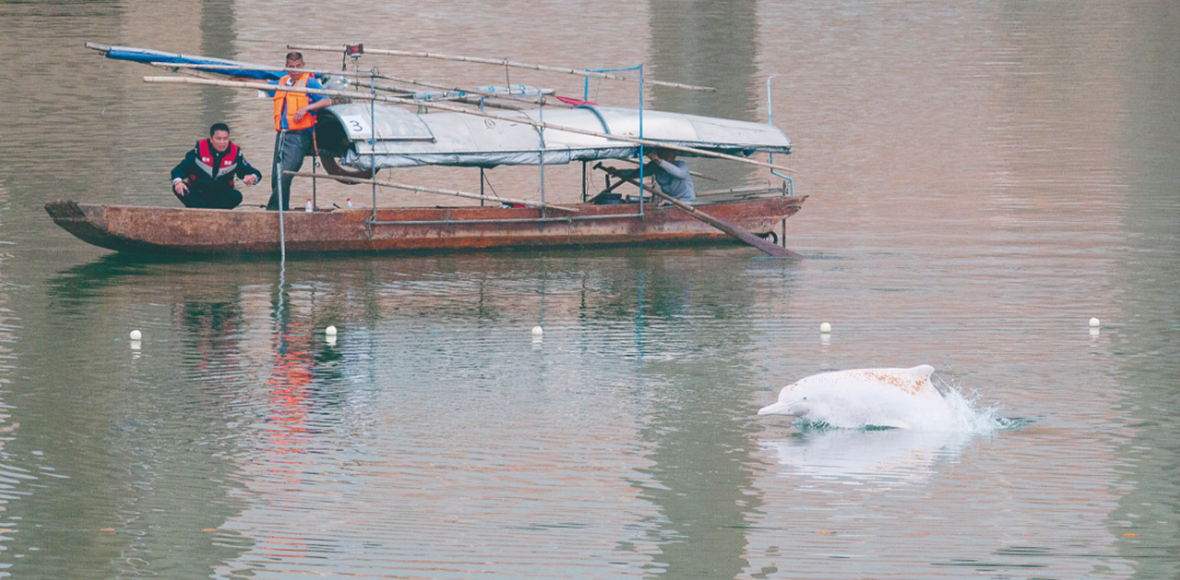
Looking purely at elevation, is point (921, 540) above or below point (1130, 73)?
A: below

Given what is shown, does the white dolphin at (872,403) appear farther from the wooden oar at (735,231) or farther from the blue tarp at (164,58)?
the blue tarp at (164,58)

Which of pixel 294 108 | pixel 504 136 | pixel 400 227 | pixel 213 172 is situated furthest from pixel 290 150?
pixel 504 136

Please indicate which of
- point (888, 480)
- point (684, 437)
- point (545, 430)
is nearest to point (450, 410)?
point (545, 430)

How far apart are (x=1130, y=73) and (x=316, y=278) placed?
27.4 meters

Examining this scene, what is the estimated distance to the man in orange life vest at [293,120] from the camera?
67.7 ft

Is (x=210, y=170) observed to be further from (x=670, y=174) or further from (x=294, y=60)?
(x=670, y=174)

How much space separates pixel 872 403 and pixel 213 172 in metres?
10.9

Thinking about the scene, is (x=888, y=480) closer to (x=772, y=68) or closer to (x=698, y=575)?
(x=698, y=575)

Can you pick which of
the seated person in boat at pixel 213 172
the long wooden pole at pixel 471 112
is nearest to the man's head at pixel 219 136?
the seated person in boat at pixel 213 172

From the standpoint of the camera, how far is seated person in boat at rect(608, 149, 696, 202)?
2189 centimetres

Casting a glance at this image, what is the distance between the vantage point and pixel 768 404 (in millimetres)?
13516

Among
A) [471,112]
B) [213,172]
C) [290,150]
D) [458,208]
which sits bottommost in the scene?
[458,208]

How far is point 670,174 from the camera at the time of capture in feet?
72.2

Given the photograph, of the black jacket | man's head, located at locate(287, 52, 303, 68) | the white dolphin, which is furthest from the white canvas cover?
the white dolphin
